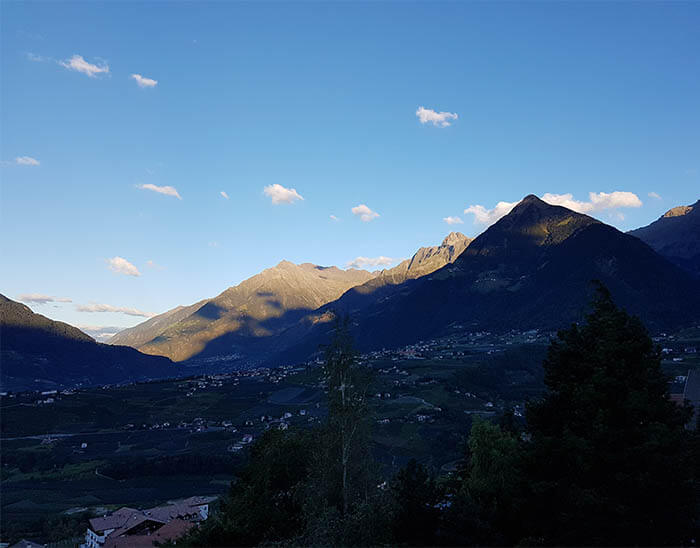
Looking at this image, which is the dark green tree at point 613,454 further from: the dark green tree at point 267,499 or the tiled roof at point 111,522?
the tiled roof at point 111,522

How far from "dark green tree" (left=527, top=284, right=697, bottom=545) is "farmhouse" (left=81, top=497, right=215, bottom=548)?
47280mm

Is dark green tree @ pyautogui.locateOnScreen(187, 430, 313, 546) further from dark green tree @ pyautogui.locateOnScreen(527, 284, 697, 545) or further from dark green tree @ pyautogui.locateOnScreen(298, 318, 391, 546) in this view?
dark green tree @ pyautogui.locateOnScreen(527, 284, 697, 545)

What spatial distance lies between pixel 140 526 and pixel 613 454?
63353 millimetres

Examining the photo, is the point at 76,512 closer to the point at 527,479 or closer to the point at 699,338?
the point at 527,479

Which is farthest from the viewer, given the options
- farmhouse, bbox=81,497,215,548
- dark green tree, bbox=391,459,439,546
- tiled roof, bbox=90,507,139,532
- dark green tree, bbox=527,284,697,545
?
tiled roof, bbox=90,507,139,532

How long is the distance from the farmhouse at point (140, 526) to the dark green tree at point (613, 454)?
155ft

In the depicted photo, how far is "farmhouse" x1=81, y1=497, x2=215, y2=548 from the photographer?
57.1m

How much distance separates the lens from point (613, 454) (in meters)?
17.2

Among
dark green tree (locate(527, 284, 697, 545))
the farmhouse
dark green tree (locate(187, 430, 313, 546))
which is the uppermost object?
dark green tree (locate(527, 284, 697, 545))

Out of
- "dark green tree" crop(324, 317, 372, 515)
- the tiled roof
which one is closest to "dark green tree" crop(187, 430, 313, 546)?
"dark green tree" crop(324, 317, 372, 515)

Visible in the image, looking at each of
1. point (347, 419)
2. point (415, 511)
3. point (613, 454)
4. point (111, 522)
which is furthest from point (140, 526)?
point (613, 454)

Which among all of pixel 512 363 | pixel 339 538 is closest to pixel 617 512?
pixel 339 538

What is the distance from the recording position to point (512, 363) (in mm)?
162000

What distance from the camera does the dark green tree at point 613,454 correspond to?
1694 centimetres
